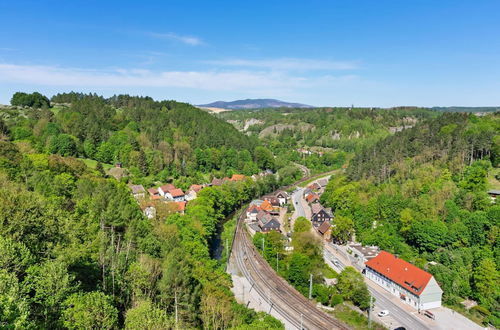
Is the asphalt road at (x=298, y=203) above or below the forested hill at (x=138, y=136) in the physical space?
below

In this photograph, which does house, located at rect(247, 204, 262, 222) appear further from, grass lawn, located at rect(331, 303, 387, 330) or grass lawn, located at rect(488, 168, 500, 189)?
grass lawn, located at rect(488, 168, 500, 189)

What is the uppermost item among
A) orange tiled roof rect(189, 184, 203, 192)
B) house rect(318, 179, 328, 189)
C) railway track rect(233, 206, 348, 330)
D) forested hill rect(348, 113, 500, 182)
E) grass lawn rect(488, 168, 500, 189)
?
forested hill rect(348, 113, 500, 182)

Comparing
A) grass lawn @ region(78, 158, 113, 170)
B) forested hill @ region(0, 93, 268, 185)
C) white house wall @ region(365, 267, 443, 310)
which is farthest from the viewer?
forested hill @ region(0, 93, 268, 185)

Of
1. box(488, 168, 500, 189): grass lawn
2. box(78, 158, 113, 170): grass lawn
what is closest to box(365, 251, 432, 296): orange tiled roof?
box(488, 168, 500, 189): grass lawn

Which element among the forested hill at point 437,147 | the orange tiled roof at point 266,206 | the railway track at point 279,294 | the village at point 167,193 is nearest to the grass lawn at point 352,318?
the railway track at point 279,294

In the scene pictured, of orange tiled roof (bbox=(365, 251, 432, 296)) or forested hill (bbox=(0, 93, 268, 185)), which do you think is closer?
orange tiled roof (bbox=(365, 251, 432, 296))

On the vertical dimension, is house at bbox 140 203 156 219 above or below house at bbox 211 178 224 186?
above

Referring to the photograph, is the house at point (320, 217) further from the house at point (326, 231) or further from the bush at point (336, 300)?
the bush at point (336, 300)

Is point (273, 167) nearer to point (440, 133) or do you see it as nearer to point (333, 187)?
point (333, 187)
